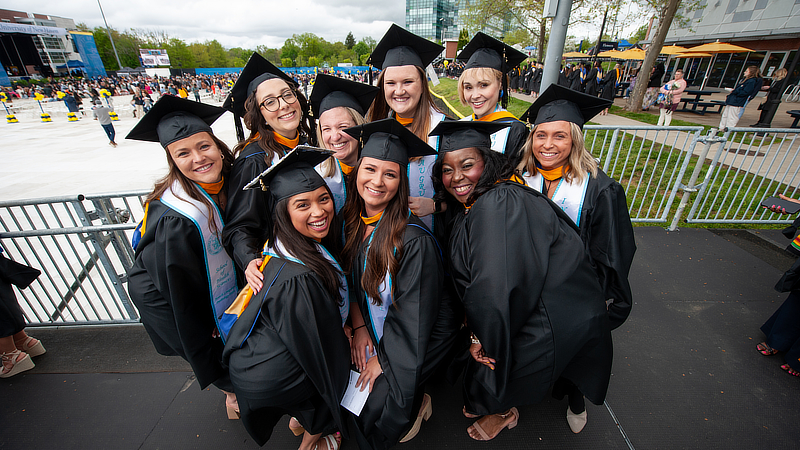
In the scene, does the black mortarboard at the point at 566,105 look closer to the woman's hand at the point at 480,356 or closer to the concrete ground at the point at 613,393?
the woman's hand at the point at 480,356

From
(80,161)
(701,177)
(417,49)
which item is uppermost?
(417,49)

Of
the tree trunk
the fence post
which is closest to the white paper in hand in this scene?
the fence post

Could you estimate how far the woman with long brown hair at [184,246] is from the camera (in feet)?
6.45

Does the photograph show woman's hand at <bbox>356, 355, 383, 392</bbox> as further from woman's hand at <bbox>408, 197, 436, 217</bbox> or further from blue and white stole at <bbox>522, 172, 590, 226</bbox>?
blue and white stole at <bbox>522, 172, 590, 226</bbox>

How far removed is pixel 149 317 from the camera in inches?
83.3

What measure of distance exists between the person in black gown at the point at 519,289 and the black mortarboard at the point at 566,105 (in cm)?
57

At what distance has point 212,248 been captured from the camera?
2.15m

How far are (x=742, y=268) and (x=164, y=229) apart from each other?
5905mm

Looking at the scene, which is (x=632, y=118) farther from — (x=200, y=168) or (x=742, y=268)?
(x=200, y=168)

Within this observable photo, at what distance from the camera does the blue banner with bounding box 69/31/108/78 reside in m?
50.2

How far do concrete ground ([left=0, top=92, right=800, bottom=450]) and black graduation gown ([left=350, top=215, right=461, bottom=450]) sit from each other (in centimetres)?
59

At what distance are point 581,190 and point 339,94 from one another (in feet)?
6.48

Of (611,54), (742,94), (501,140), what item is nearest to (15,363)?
(501,140)

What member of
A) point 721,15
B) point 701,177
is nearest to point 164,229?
point 701,177
